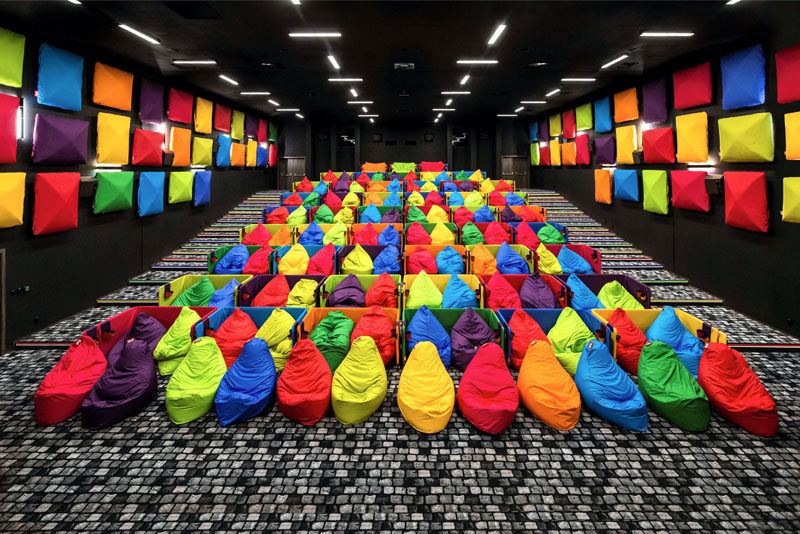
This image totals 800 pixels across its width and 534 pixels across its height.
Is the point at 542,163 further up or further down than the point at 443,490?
further up

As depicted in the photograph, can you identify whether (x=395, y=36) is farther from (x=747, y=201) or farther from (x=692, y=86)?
(x=747, y=201)

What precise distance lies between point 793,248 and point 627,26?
3.78 metres

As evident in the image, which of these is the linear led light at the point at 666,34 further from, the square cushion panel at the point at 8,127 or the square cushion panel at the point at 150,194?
the square cushion panel at the point at 150,194

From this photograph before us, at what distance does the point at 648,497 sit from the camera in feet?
7.98

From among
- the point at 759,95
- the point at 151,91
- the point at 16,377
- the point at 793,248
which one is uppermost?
the point at 151,91

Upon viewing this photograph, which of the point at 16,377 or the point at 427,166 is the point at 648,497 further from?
the point at 427,166

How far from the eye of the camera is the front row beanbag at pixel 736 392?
2.97 m

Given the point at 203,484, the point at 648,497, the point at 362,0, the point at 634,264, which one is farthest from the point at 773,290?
the point at 203,484

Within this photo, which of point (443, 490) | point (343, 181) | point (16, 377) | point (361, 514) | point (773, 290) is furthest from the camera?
point (343, 181)

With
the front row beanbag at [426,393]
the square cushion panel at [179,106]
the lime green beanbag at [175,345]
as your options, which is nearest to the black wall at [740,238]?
the front row beanbag at [426,393]

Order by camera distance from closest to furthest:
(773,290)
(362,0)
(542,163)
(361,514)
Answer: (361,514)
(362,0)
(773,290)
(542,163)

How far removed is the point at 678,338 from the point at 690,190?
4095 millimetres

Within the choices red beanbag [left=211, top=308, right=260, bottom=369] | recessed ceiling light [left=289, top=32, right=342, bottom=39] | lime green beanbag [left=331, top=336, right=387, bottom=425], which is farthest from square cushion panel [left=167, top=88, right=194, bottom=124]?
lime green beanbag [left=331, top=336, right=387, bottom=425]

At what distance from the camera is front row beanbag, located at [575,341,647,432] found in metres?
3.03
